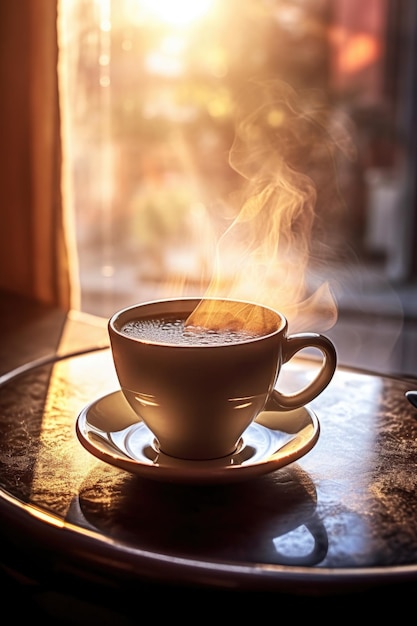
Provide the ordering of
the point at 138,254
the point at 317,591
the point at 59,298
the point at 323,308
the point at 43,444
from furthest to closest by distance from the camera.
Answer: the point at 138,254 < the point at 323,308 < the point at 59,298 < the point at 43,444 < the point at 317,591

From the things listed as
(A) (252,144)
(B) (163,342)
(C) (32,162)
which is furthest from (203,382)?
(A) (252,144)

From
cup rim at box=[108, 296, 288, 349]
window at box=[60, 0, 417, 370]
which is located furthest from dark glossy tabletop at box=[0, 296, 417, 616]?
window at box=[60, 0, 417, 370]

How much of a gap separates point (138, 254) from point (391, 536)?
4.15m

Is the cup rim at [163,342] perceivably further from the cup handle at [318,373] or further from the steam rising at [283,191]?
the steam rising at [283,191]

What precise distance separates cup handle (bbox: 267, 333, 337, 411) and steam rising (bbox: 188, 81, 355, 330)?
0.27 meters

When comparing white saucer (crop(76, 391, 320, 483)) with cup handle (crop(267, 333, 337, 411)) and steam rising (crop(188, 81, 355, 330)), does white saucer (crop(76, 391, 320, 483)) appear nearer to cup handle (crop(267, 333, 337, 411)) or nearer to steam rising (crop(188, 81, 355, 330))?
cup handle (crop(267, 333, 337, 411))

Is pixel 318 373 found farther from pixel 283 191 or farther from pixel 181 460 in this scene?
pixel 283 191

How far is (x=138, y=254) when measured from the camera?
15.3 feet

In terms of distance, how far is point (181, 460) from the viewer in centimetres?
74

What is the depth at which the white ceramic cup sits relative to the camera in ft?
2.27

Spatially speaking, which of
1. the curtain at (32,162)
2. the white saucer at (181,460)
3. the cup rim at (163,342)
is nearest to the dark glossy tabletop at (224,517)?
the white saucer at (181,460)

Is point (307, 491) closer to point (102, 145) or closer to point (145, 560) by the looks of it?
point (145, 560)

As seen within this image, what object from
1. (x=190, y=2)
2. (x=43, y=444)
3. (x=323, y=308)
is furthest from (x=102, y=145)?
(x=43, y=444)

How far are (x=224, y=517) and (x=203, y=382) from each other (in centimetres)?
13
